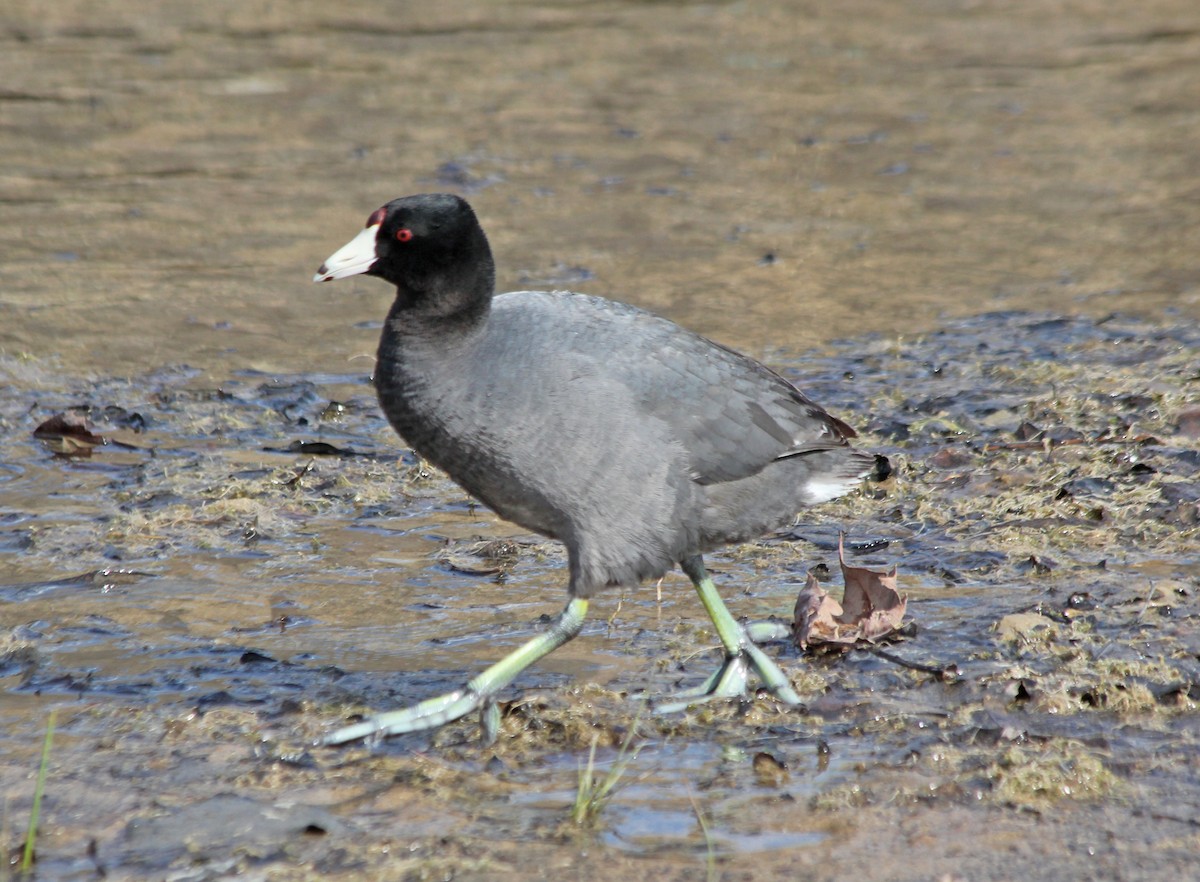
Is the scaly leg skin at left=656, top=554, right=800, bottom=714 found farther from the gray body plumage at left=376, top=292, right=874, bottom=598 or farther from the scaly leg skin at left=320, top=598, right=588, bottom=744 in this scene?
the scaly leg skin at left=320, top=598, right=588, bottom=744

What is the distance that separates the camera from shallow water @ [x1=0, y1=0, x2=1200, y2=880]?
3410 millimetres

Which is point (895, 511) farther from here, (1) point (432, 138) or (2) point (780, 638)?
(1) point (432, 138)

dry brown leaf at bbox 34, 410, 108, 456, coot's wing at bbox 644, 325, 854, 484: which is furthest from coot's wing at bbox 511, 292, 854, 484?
dry brown leaf at bbox 34, 410, 108, 456

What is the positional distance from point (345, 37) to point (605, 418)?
879 centimetres

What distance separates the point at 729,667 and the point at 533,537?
127 cm

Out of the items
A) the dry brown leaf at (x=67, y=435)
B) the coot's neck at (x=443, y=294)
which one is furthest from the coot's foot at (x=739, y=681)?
the dry brown leaf at (x=67, y=435)

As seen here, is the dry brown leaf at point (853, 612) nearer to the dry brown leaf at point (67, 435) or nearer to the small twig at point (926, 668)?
the small twig at point (926, 668)

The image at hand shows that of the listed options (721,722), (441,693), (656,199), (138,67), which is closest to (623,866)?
(721,722)

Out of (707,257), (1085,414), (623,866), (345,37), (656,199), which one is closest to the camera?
(623,866)

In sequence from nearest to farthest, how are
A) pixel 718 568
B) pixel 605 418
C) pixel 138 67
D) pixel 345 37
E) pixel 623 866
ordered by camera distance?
1. pixel 623 866
2. pixel 605 418
3. pixel 718 568
4. pixel 138 67
5. pixel 345 37

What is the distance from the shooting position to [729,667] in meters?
4.00

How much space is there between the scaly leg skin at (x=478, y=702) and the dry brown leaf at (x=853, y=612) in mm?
704

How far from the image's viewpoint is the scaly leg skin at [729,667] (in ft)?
13.0

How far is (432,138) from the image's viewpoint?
393 inches
